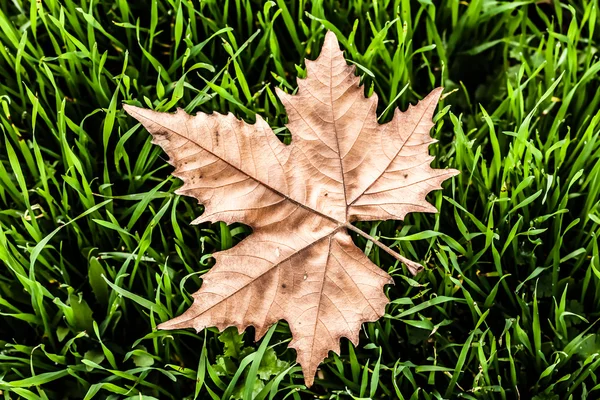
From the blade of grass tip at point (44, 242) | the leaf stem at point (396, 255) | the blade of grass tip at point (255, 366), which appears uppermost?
the blade of grass tip at point (44, 242)

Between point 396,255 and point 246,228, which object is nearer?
point 396,255

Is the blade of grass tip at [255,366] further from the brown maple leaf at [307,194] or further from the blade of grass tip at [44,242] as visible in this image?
the blade of grass tip at [44,242]

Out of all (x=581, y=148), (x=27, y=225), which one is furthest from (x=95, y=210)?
(x=581, y=148)

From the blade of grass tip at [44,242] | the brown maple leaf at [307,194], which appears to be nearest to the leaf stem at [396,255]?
the brown maple leaf at [307,194]

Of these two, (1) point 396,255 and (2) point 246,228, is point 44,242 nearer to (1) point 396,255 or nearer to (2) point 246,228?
(2) point 246,228

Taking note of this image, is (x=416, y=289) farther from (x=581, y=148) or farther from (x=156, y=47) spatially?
(x=156, y=47)

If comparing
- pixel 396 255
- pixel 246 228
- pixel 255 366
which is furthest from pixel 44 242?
pixel 396 255
